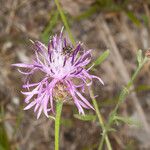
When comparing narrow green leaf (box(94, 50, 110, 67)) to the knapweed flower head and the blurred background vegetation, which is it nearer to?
the knapweed flower head

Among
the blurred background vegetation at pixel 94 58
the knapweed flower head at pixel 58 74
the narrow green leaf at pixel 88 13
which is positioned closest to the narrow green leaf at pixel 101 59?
the knapweed flower head at pixel 58 74

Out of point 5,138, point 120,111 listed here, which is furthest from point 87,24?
point 5,138

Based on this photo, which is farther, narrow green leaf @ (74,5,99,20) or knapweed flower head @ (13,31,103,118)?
narrow green leaf @ (74,5,99,20)

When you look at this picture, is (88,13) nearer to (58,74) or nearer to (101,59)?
(101,59)

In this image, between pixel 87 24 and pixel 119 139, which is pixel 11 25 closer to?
pixel 87 24

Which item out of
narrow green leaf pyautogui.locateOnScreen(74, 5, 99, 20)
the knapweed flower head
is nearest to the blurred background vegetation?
narrow green leaf pyautogui.locateOnScreen(74, 5, 99, 20)

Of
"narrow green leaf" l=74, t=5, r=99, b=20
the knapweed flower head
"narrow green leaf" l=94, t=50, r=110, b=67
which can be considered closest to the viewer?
the knapweed flower head
